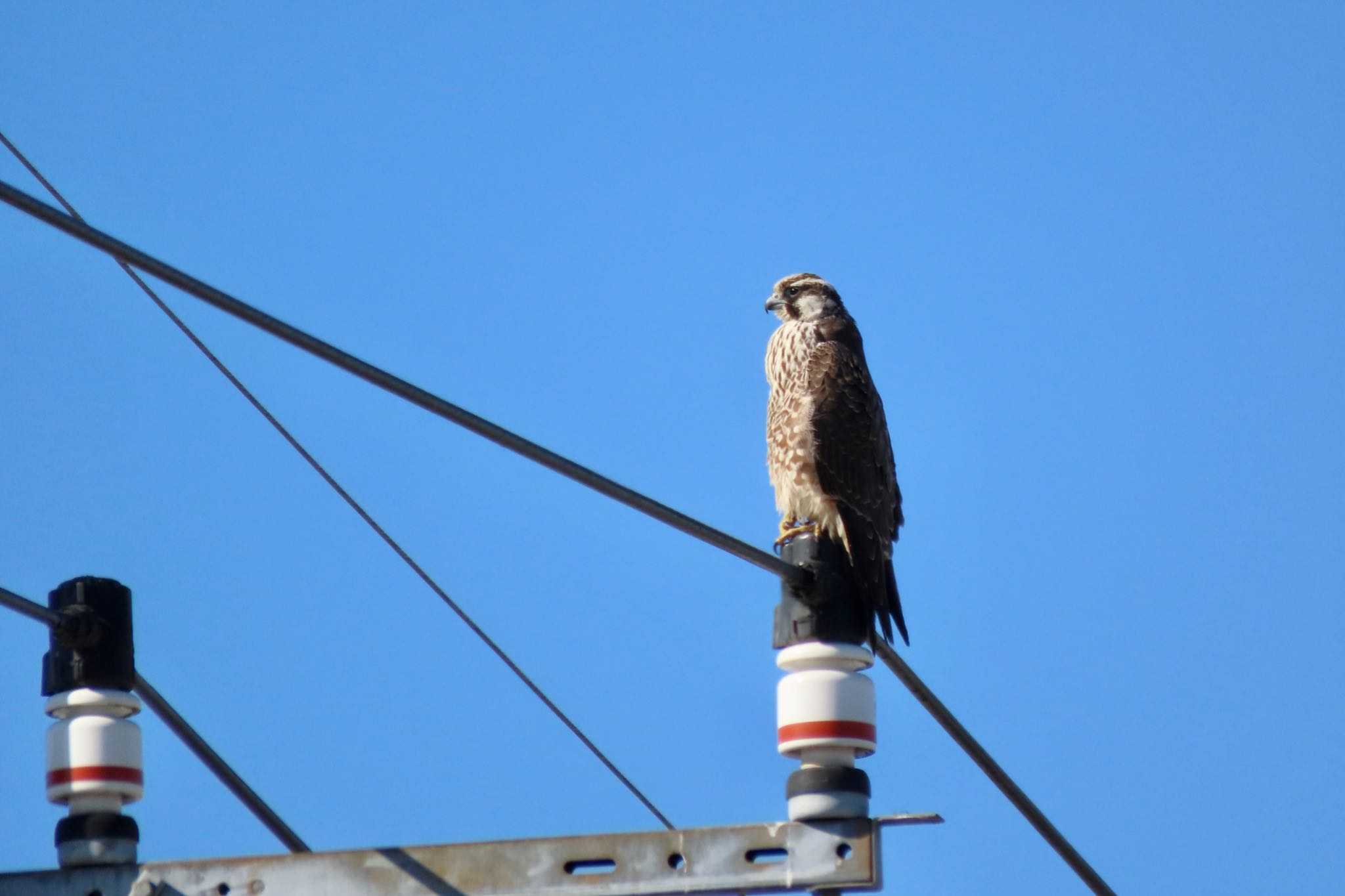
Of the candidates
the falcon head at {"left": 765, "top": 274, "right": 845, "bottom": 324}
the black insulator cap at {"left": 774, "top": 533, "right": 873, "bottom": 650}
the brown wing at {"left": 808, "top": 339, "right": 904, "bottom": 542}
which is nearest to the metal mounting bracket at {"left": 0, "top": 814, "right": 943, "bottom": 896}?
the black insulator cap at {"left": 774, "top": 533, "right": 873, "bottom": 650}

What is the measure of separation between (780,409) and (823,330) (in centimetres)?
43

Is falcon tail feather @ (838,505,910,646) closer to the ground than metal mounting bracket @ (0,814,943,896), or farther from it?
farther from it

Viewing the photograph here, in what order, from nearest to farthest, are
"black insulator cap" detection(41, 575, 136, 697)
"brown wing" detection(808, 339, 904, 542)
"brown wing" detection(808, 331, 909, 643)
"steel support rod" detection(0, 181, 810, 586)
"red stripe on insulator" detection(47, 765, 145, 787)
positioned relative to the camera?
1. "steel support rod" detection(0, 181, 810, 586)
2. "red stripe on insulator" detection(47, 765, 145, 787)
3. "black insulator cap" detection(41, 575, 136, 697)
4. "brown wing" detection(808, 331, 909, 643)
5. "brown wing" detection(808, 339, 904, 542)

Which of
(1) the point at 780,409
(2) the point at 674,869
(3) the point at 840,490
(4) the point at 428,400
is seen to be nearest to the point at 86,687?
(4) the point at 428,400

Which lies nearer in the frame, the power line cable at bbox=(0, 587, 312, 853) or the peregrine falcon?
the power line cable at bbox=(0, 587, 312, 853)

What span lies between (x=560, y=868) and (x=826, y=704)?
59 centimetres

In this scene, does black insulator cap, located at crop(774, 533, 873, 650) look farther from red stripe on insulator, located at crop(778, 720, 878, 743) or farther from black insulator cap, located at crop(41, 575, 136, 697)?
black insulator cap, located at crop(41, 575, 136, 697)

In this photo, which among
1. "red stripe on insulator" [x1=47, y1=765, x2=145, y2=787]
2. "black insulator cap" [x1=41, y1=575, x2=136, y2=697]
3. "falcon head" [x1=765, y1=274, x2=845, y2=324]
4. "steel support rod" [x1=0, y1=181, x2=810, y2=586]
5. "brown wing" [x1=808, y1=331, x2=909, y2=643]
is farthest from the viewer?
"falcon head" [x1=765, y1=274, x2=845, y2=324]

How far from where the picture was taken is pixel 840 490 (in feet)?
21.5

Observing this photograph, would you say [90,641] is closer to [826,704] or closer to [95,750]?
[95,750]

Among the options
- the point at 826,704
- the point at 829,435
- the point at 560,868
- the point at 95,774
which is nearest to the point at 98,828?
the point at 95,774

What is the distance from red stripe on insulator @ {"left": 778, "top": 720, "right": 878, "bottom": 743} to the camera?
353 centimetres

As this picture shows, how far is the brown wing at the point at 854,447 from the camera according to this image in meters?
6.45

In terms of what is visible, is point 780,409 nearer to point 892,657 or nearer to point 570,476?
point 892,657
